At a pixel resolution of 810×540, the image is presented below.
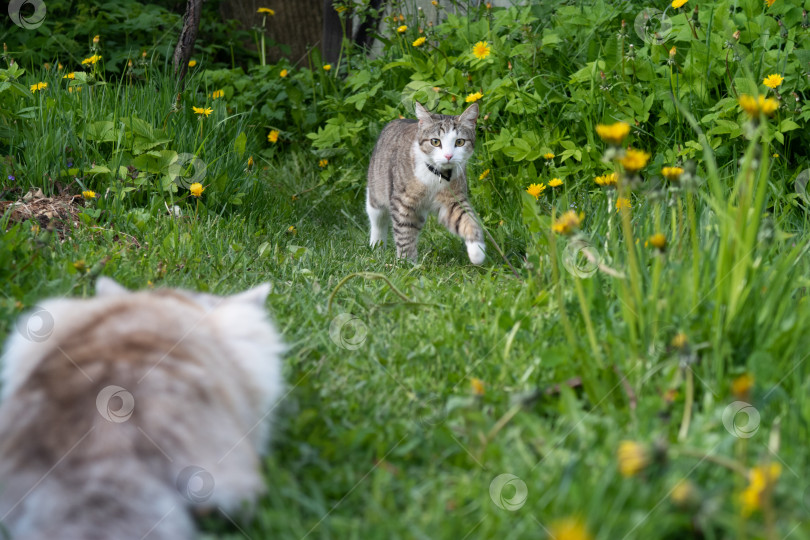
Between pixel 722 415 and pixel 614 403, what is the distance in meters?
0.28

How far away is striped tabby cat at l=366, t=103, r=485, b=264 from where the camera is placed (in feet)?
14.2

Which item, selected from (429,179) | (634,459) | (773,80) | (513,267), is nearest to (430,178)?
(429,179)

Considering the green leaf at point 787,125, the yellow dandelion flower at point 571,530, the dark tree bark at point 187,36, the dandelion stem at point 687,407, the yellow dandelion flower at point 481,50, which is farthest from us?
the dark tree bark at point 187,36

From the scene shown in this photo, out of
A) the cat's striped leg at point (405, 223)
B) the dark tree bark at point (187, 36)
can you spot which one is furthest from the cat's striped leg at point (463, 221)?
the dark tree bark at point (187, 36)

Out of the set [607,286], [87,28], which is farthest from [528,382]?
[87,28]

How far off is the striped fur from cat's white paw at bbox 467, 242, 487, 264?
92.0 inches

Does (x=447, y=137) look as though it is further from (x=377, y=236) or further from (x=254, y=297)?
(x=254, y=297)

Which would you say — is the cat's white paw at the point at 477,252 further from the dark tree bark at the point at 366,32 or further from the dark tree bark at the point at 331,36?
the dark tree bark at the point at 331,36

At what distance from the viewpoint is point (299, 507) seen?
156 cm

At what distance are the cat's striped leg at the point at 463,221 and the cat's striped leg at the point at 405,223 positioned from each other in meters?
0.17

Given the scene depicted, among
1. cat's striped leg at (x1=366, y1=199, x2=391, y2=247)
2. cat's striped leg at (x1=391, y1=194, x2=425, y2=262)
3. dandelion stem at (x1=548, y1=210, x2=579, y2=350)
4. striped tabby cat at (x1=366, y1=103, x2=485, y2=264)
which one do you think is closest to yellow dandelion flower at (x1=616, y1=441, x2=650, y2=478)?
dandelion stem at (x1=548, y1=210, x2=579, y2=350)

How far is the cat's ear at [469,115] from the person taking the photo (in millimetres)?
4402

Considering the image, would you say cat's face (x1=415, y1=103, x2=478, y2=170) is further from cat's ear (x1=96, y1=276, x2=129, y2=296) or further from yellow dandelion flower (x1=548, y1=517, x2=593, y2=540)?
yellow dandelion flower (x1=548, y1=517, x2=593, y2=540)

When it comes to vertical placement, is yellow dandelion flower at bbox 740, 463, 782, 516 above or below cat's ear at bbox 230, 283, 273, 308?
above
